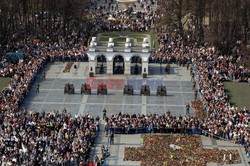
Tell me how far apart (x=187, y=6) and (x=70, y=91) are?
3452 cm

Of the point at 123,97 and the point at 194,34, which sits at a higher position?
the point at 194,34

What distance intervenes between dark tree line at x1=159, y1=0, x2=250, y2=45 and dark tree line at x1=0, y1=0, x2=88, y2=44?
14.8 meters

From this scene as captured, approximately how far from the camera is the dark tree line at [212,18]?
101750 mm

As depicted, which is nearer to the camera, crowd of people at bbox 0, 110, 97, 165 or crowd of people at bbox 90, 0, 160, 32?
crowd of people at bbox 0, 110, 97, 165

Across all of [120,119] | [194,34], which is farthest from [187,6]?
[120,119]

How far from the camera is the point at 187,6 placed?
109562mm

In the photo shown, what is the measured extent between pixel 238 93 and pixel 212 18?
89.8ft

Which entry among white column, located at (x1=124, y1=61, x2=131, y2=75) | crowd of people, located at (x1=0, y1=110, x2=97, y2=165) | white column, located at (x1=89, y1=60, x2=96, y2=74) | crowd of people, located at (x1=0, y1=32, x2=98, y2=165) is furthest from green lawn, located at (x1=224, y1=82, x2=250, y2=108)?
crowd of people, located at (x1=0, y1=32, x2=98, y2=165)

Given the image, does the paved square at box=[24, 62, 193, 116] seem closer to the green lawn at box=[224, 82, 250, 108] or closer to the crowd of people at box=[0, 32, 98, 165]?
the crowd of people at box=[0, 32, 98, 165]

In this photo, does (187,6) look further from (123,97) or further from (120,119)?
(120,119)

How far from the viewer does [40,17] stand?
11162 centimetres

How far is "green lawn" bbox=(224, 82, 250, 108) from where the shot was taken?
262ft

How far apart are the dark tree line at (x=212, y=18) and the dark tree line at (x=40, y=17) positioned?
48.6ft

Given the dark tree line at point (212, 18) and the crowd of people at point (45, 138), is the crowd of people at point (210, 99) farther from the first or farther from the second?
the crowd of people at point (45, 138)
